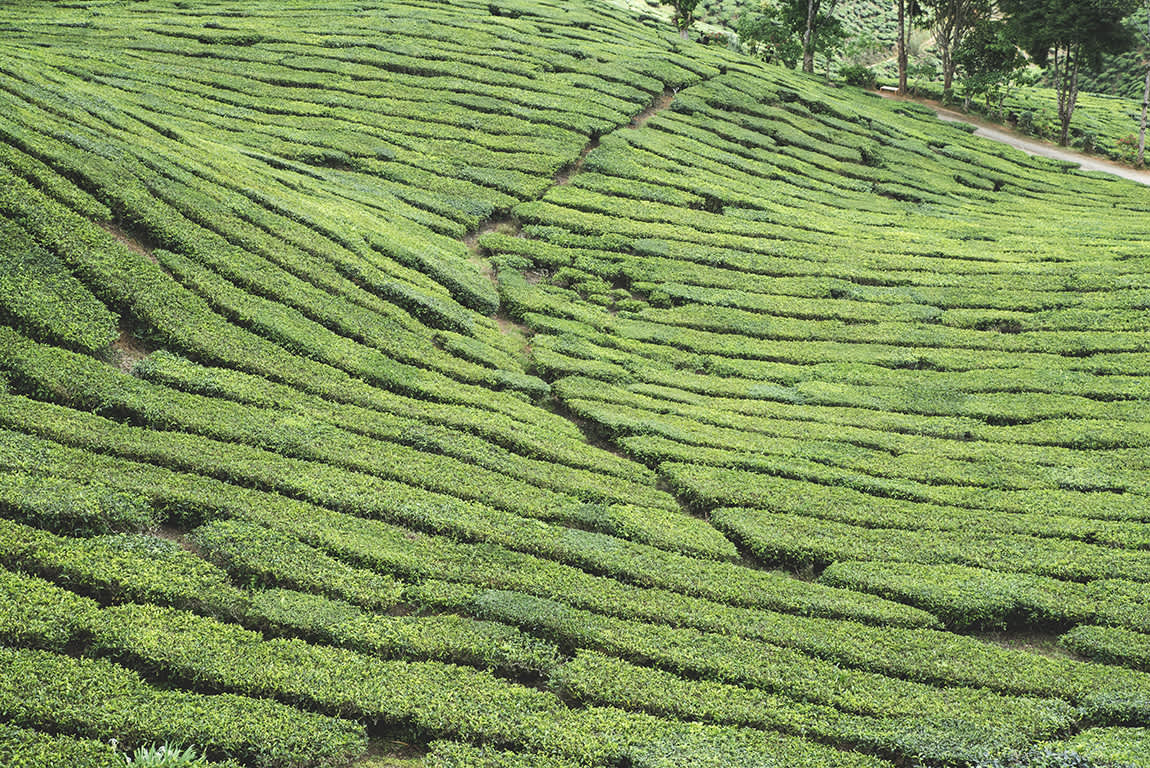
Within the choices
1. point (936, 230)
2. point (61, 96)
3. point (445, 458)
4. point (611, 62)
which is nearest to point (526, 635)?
point (445, 458)

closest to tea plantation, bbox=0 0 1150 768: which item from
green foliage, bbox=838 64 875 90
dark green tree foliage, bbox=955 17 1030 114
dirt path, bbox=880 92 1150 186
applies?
dirt path, bbox=880 92 1150 186

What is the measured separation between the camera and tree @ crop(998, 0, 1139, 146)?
4931 cm

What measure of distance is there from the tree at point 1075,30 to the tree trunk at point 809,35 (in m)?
12.0

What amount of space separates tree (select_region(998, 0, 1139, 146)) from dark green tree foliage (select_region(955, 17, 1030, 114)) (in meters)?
1.35

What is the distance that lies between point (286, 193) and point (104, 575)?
16969mm

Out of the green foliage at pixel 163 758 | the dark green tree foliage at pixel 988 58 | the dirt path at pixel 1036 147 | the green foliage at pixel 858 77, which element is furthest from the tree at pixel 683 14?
the green foliage at pixel 163 758

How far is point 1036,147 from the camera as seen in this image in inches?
2110

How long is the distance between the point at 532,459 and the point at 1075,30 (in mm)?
47075

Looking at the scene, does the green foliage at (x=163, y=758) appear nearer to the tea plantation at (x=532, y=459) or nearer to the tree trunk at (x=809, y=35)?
the tea plantation at (x=532, y=459)

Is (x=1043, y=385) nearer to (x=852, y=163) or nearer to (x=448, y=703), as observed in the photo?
(x=448, y=703)

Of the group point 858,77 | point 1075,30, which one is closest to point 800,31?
point 858,77

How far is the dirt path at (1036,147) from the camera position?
49.8 metres

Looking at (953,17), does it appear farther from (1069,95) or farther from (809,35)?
(1069,95)

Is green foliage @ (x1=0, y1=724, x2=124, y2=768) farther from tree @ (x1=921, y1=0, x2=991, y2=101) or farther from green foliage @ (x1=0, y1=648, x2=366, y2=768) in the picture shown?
tree @ (x1=921, y1=0, x2=991, y2=101)
